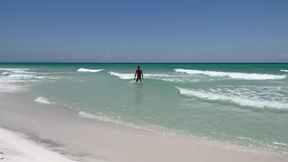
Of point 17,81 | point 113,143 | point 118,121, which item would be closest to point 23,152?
point 113,143

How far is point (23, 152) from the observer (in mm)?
7066

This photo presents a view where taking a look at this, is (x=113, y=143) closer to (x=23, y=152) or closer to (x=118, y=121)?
(x=23, y=152)

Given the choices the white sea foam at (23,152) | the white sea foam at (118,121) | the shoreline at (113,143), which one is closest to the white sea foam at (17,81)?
the white sea foam at (118,121)

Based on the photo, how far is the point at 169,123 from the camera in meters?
11.6

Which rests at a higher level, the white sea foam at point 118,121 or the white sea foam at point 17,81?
the white sea foam at point 118,121

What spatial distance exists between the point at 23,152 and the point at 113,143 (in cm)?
241

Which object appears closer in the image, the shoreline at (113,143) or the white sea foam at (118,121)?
the shoreline at (113,143)

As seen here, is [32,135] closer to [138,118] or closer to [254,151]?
[138,118]

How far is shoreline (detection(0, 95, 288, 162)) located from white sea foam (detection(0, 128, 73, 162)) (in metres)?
0.38

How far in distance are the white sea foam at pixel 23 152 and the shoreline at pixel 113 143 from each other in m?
0.38

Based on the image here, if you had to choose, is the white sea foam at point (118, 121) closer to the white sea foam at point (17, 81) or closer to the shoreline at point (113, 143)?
the shoreline at point (113, 143)

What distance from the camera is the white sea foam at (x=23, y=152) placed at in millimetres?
6451

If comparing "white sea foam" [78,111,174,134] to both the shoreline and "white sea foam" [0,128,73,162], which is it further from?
"white sea foam" [0,128,73,162]

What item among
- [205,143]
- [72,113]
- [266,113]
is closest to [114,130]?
[205,143]
